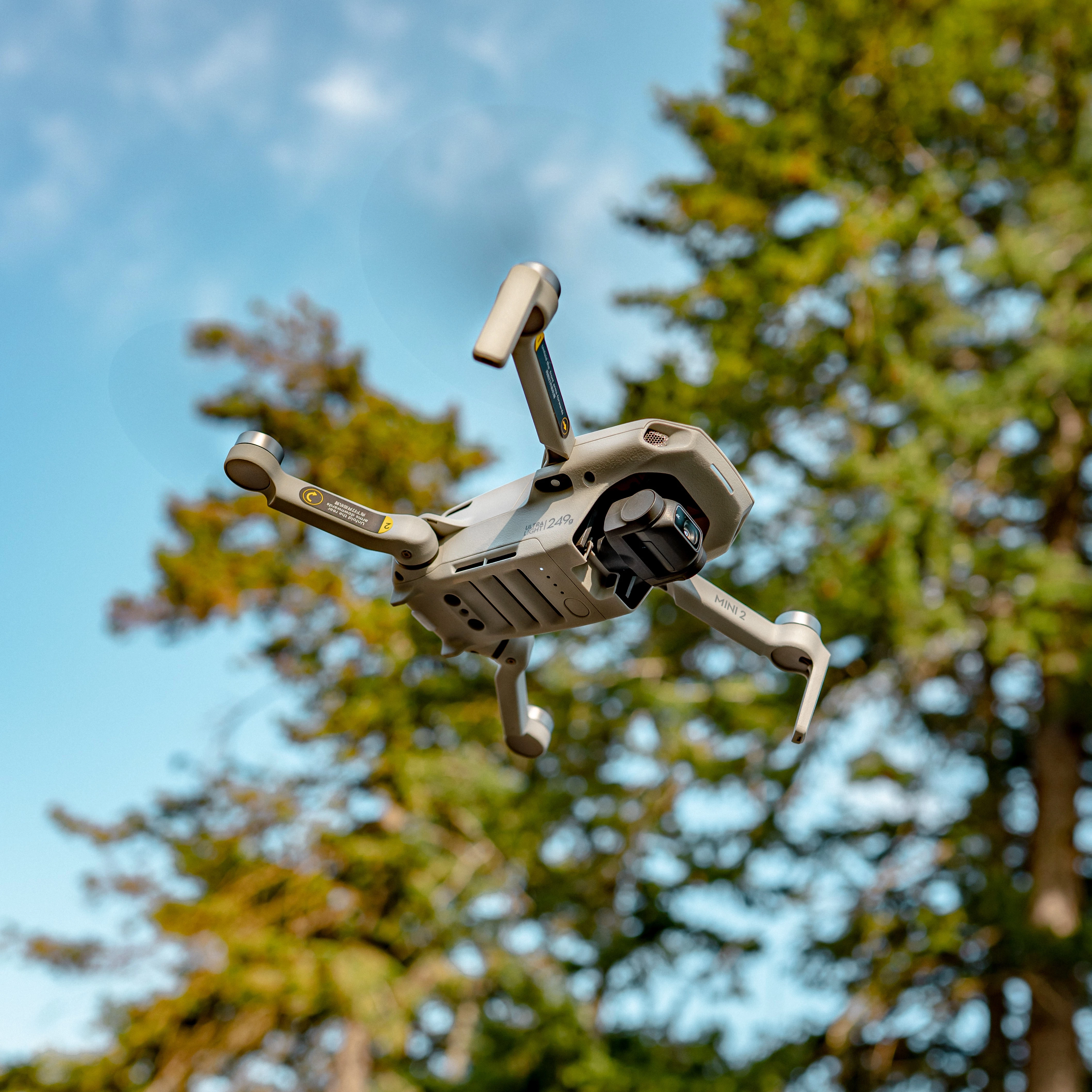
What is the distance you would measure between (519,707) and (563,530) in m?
0.68

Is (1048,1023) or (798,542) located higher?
(798,542)

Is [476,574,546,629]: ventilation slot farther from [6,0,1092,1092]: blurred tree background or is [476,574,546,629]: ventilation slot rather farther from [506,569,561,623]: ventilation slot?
[6,0,1092,1092]: blurred tree background

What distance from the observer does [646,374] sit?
10.0m

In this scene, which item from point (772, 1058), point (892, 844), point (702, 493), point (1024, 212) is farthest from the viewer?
point (1024, 212)

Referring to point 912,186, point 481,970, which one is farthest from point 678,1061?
point 912,186

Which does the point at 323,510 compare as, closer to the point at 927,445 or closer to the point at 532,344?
the point at 532,344

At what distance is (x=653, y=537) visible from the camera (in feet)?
7.15

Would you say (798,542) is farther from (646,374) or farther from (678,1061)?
(678,1061)

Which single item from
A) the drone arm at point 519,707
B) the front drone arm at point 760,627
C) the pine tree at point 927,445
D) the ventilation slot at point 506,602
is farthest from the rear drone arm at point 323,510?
the pine tree at point 927,445

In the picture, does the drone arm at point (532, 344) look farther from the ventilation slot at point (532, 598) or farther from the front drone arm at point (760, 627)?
the front drone arm at point (760, 627)

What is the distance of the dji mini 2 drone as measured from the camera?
7.16ft

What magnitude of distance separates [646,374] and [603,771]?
396cm

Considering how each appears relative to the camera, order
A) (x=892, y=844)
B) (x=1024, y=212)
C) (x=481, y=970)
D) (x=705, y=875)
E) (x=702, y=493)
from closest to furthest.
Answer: (x=702, y=493) → (x=705, y=875) → (x=892, y=844) → (x=1024, y=212) → (x=481, y=970)

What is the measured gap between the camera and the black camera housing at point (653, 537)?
216 centimetres
